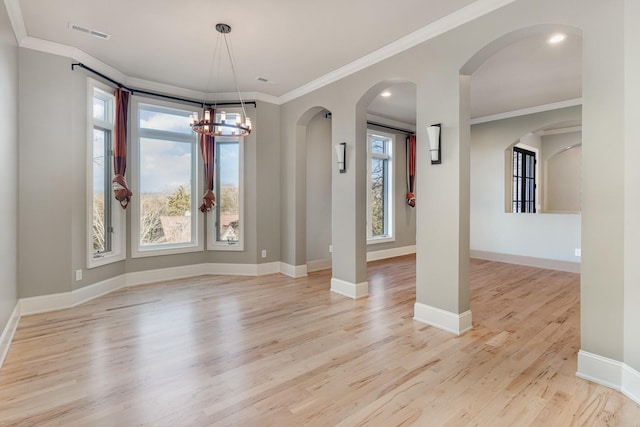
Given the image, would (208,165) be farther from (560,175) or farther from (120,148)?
(560,175)

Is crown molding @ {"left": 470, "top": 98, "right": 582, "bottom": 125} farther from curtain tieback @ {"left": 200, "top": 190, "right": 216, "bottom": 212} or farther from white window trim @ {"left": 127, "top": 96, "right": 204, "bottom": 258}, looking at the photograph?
white window trim @ {"left": 127, "top": 96, "right": 204, "bottom": 258}

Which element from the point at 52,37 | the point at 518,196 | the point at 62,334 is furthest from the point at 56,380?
the point at 518,196

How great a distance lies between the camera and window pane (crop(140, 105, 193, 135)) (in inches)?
201

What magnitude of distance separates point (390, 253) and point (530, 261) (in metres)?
2.71

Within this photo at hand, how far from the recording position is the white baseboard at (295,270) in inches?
219

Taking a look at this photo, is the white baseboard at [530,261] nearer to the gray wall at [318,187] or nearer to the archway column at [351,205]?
the gray wall at [318,187]

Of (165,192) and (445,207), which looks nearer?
(445,207)

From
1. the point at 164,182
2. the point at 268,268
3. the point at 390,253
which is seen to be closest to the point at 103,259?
the point at 164,182

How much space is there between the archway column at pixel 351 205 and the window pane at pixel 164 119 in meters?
2.57

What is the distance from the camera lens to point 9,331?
303 centimetres

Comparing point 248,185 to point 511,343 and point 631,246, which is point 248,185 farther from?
point 631,246

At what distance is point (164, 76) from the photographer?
4.74 meters

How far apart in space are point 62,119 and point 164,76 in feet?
4.73

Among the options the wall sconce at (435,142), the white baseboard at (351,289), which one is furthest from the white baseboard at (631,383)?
the white baseboard at (351,289)
